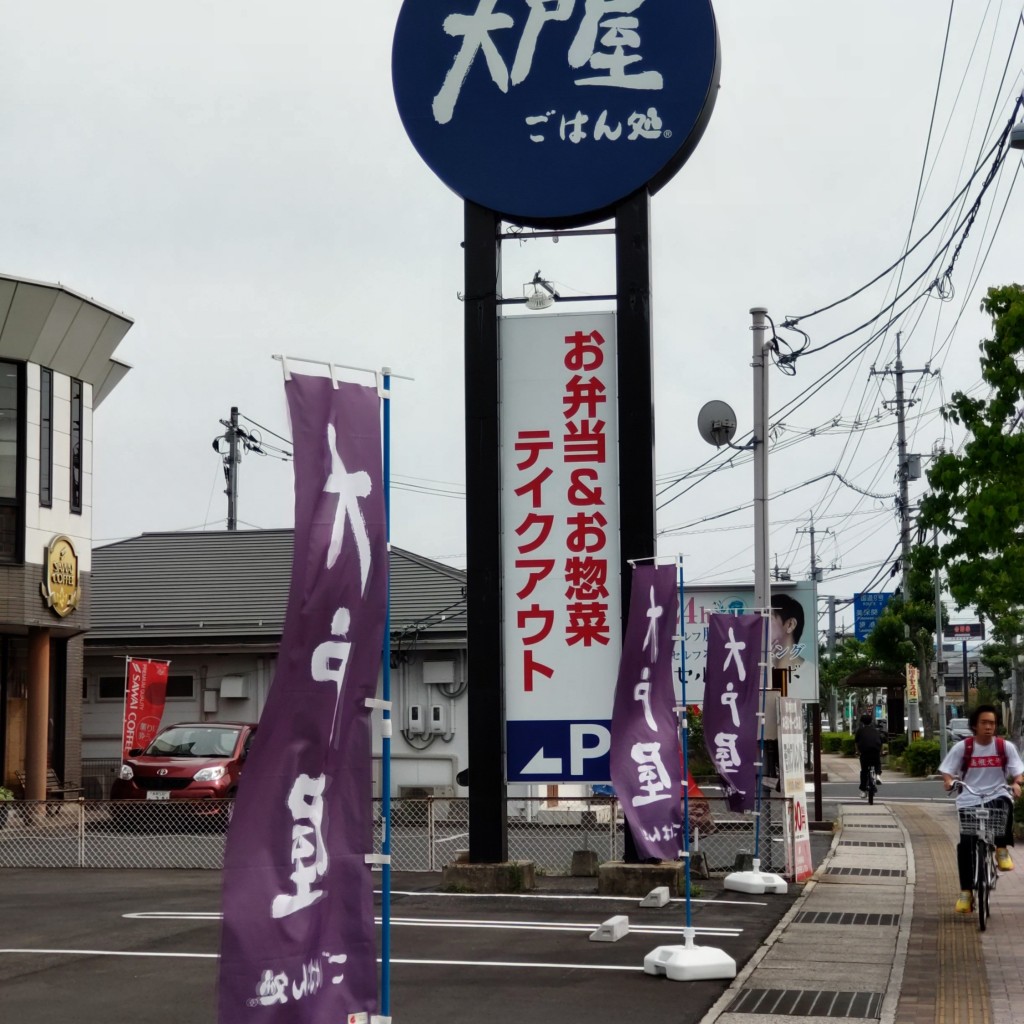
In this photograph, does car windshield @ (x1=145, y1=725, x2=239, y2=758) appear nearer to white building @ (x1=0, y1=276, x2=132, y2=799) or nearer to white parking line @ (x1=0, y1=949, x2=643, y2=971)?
white building @ (x1=0, y1=276, x2=132, y2=799)

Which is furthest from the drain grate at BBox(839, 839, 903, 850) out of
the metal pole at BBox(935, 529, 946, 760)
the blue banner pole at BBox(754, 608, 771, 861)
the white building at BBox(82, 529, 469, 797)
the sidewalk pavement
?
the metal pole at BBox(935, 529, 946, 760)

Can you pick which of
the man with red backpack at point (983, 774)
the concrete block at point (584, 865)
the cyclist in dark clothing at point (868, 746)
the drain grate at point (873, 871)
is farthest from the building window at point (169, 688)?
the man with red backpack at point (983, 774)

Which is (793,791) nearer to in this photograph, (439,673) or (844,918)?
(844,918)

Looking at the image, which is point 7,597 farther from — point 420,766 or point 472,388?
point 472,388

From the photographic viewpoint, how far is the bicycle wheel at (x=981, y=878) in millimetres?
11734

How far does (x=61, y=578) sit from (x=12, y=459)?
208 cm

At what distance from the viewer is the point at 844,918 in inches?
495

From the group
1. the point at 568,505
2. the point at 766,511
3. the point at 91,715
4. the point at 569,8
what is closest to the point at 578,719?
the point at 568,505

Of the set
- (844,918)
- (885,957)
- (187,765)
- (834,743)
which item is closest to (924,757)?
(834,743)

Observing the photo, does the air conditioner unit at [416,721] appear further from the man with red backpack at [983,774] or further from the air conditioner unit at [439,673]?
the man with red backpack at [983,774]

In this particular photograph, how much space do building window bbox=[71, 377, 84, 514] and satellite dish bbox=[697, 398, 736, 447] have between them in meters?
10.9

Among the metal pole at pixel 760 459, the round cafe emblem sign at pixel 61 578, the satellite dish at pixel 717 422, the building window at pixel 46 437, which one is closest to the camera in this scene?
the metal pole at pixel 760 459

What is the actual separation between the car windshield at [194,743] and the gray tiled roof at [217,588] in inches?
155

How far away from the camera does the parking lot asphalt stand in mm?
8688
